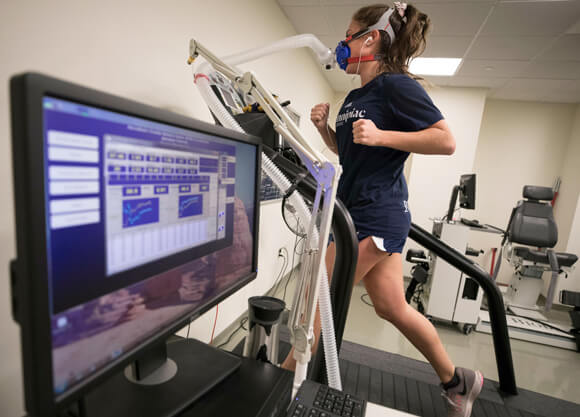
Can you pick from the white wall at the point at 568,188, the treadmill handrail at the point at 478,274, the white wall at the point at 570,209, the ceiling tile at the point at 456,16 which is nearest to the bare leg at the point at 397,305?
the treadmill handrail at the point at 478,274

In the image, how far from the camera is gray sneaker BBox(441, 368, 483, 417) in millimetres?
1271

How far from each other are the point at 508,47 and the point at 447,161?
4.66 feet

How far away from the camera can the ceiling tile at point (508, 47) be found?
2562mm

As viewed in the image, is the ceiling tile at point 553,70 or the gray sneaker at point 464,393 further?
the ceiling tile at point 553,70

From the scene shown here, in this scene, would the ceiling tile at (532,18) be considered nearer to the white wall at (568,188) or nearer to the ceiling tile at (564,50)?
the ceiling tile at (564,50)

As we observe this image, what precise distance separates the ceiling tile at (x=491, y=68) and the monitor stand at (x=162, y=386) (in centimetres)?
366

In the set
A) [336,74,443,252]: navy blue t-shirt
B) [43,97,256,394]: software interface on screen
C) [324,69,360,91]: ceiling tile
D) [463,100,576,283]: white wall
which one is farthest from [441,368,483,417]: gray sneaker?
[463,100,576,283]: white wall

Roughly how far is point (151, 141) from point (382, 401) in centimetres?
165

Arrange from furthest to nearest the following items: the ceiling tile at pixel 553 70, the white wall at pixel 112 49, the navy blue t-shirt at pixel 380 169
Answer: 1. the ceiling tile at pixel 553 70
2. the navy blue t-shirt at pixel 380 169
3. the white wall at pixel 112 49

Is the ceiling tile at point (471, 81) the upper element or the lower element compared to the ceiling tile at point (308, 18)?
lower

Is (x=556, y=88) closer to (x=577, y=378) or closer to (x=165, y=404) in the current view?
(x=577, y=378)

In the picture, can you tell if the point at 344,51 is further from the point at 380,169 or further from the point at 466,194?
the point at 466,194

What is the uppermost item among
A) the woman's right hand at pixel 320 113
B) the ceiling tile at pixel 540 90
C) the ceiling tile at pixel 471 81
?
the ceiling tile at pixel 471 81

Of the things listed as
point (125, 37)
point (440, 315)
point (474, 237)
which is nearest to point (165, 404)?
point (125, 37)
